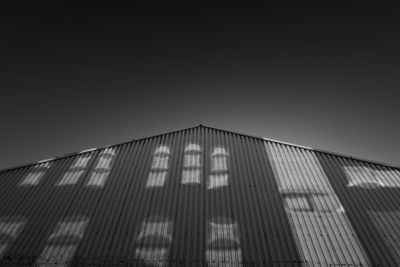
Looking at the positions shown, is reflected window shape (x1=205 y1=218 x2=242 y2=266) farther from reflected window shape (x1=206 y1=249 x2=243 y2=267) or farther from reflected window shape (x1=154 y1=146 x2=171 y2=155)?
reflected window shape (x1=154 y1=146 x2=171 y2=155)

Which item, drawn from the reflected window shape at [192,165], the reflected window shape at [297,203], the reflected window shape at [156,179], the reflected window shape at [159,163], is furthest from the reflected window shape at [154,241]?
the reflected window shape at [297,203]

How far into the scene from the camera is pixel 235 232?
7.95 meters

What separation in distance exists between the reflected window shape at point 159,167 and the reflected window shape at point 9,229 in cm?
539

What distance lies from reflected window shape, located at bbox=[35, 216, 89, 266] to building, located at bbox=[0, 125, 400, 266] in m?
0.04

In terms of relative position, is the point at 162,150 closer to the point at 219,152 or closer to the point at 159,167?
the point at 159,167

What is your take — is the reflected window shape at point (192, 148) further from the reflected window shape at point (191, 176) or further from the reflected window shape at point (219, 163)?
the reflected window shape at point (191, 176)

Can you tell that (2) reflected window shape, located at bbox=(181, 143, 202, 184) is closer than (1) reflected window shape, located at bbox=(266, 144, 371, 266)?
No

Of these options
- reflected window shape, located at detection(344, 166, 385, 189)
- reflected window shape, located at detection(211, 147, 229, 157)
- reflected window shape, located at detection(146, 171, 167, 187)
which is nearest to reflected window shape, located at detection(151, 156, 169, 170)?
reflected window shape, located at detection(146, 171, 167, 187)

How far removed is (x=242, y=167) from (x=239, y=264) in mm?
4797

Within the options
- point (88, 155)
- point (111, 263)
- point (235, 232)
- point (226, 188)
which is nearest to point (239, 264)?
point (235, 232)

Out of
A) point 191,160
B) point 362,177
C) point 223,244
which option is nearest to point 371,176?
point 362,177

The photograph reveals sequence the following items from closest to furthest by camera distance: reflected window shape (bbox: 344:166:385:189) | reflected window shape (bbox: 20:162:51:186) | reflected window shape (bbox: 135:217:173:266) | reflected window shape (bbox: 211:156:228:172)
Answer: reflected window shape (bbox: 135:217:173:266) → reflected window shape (bbox: 344:166:385:189) → reflected window shape (bbox: 211:156:228:172) → reflected window shape (bbox: 20:162:51:186)

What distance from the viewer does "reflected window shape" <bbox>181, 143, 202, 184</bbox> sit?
10.5 m

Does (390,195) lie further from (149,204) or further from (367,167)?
(149,204)
